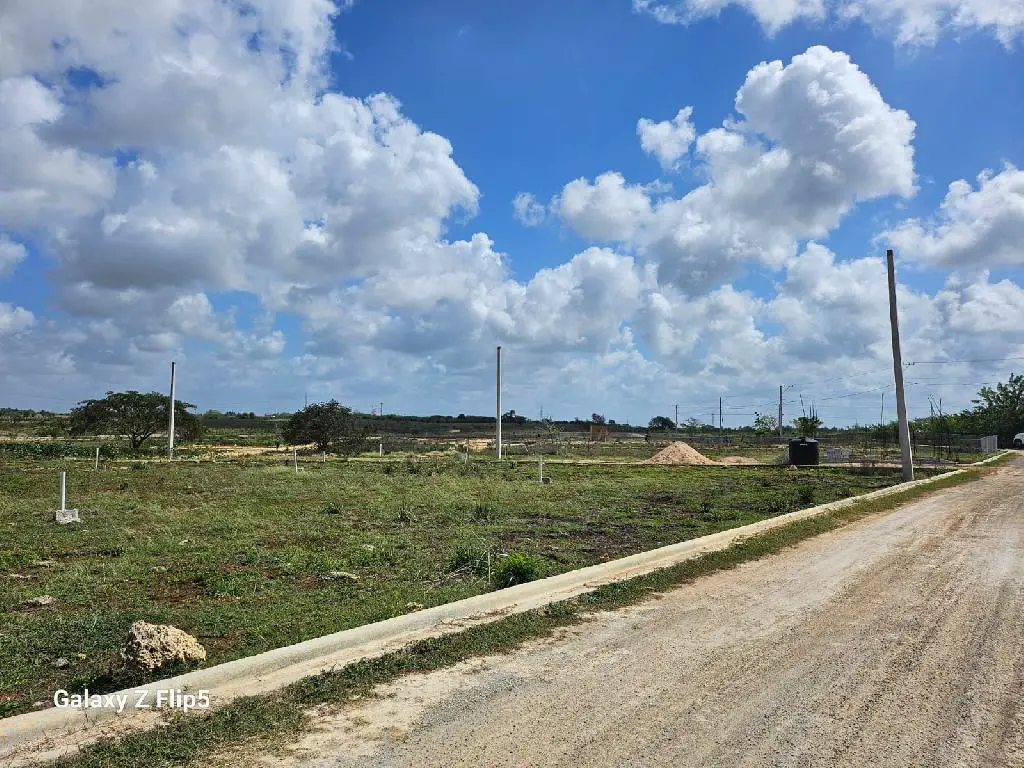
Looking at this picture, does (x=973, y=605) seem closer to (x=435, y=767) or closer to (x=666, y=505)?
(x=435, y=767)

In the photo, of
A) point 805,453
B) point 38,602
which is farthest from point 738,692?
point 805,453

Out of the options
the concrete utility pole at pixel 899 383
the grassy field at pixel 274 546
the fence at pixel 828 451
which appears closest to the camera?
the grassy field at pixel 274 546

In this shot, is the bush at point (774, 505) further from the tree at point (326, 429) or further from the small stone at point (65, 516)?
the tree at point (326, 429)

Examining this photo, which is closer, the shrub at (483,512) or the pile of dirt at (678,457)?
the shrub at (483,512)

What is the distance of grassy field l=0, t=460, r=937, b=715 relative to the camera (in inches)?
264

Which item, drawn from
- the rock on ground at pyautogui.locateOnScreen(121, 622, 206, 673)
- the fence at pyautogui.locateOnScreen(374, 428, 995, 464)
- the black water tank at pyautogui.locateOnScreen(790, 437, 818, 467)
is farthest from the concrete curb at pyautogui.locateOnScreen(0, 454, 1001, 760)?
the fence at pyautogui.locateOnScreen(374, 428, 995, 464)

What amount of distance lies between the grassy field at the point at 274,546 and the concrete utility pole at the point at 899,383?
4189mm

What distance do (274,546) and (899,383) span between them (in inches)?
1008

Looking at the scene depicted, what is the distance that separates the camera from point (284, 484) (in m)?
24.1

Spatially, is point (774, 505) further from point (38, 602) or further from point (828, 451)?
point (828, 451)

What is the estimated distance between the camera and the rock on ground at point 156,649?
539cm

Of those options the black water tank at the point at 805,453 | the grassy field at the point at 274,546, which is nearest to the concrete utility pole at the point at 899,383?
the grassy field at the point at 274,546

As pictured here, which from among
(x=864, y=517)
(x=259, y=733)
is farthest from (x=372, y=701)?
(x=864, y=517)

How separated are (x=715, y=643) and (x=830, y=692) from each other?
1.35 metres
